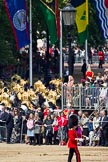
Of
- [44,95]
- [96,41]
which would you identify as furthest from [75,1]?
[96,41]

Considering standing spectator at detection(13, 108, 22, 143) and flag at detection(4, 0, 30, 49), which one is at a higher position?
flag at detection(4, 0, 30, 49)

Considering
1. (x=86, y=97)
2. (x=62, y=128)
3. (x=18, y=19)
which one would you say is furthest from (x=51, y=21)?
(x=62, y=128)

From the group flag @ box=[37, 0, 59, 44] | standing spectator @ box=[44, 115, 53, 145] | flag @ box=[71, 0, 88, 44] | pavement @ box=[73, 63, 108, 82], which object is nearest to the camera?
standing spectator @ box=[44, 115, 53, 145]

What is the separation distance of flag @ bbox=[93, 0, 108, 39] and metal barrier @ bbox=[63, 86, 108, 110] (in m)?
4.09

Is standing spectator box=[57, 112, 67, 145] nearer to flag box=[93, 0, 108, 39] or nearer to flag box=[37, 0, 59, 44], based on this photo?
flag box=[93, 0, 108, 39]

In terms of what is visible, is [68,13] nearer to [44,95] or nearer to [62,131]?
[62,131]

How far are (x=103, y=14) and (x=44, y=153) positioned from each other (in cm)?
1122

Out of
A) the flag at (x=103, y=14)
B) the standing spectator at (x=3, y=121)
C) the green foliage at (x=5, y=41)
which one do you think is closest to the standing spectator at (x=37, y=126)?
the standing spectator at (x=3, y=121)

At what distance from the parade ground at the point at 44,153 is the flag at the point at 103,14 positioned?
732cm

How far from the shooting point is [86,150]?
45656mm

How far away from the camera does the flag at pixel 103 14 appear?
2108 inches

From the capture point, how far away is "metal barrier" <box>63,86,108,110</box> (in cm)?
4950

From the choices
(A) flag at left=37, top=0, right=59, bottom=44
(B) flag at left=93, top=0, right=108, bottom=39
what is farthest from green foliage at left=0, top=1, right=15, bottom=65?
(B) flag at left=93, top=0, right=108, bottom=39

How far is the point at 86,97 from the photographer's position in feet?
165
